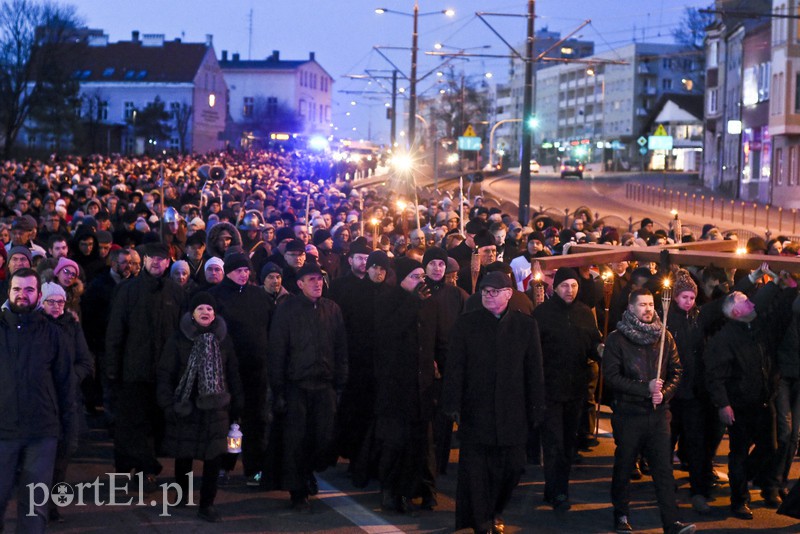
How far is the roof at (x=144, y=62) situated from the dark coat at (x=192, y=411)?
100005 millimetres

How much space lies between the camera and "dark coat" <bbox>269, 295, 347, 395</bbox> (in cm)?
904

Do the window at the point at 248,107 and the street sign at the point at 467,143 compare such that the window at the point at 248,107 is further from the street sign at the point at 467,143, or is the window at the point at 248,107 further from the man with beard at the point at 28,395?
the man with beard at the point at 28,395

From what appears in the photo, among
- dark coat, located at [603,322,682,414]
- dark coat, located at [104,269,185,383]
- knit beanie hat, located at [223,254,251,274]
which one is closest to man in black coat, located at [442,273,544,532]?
dark coat, located at [603,322,682,414]

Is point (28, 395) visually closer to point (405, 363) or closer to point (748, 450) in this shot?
point (405, 363)

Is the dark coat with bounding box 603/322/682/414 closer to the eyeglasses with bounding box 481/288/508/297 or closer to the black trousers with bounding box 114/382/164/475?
the eyeglasses with bounding box 481/288/508/297

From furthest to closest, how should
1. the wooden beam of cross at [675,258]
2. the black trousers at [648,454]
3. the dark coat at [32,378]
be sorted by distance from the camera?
the wooden beam of cross at [675,258] < the black trousers at [648,454] < the dark coat at [32,378]

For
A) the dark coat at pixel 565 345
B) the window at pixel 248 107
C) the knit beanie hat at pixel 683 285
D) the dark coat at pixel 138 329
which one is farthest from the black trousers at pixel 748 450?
the window at pixel 248 107

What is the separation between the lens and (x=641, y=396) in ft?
27.8

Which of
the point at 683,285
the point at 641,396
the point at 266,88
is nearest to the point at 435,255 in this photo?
the point at 683,285

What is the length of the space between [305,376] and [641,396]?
2.33 metres

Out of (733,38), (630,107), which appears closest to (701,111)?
(630,107)

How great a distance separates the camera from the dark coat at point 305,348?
9.04 meters

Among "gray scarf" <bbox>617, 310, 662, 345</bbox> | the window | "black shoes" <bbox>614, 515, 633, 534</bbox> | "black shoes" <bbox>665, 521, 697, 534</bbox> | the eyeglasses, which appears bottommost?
"black shoes" <bbox>614, 515, 633, 534</bbox>

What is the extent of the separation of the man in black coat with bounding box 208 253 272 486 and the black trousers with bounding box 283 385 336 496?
0.63 metres
